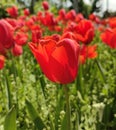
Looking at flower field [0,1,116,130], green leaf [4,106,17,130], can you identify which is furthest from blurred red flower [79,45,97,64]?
green leaf [4,106,17,130]

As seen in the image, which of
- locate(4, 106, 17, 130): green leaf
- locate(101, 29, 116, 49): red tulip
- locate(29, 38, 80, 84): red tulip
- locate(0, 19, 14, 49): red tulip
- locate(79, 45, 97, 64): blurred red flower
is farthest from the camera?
locate(79, 45, 97, 64): blurred red flower

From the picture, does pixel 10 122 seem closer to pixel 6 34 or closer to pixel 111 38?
pixel 6 34

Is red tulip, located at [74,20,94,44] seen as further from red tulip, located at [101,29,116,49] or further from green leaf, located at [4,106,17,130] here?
green leaf, located at [4,106,17,130]

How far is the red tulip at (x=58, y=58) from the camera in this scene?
126cm

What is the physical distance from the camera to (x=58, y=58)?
126cm

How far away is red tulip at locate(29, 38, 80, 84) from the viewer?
1257 mm

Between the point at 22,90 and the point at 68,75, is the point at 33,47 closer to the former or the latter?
the point at 68,75

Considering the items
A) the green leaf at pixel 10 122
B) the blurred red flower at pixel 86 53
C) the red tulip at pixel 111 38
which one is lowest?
the blurred red flower at pixel 86 53

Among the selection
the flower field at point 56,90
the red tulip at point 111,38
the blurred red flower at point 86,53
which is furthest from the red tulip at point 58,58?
the blurred red flower at point 86,53

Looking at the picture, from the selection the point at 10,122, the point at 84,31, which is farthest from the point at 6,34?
the point at 84,31

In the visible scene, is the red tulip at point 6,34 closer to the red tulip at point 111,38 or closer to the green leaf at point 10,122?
the green leaf at point 10,122

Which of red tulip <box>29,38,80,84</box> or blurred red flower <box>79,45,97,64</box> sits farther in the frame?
blurred red flower <box>79,45,97,64</box>

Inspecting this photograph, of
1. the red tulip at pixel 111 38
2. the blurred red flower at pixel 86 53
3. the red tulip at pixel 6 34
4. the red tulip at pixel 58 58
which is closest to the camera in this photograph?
the red tulip at pixel 58 58

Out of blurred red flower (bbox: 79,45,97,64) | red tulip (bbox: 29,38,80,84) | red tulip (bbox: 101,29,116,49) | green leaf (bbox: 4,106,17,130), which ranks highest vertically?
red tulip (bbox: 29,38,80,84)
